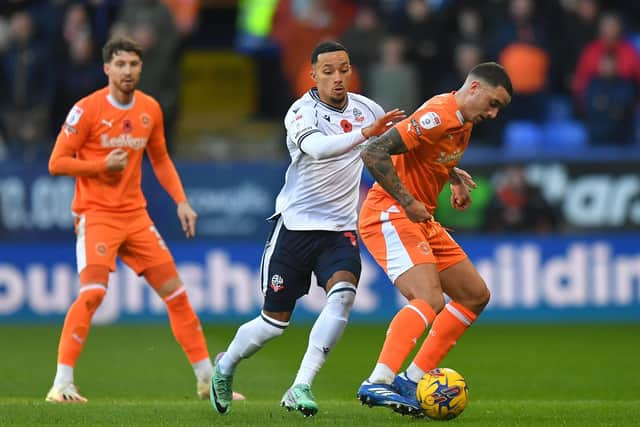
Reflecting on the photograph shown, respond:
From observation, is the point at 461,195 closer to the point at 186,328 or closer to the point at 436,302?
the point at 436,302

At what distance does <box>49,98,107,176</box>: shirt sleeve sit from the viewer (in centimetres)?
985

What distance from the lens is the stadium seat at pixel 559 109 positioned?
18969mm

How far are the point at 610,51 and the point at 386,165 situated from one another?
Result: 35.2 feet

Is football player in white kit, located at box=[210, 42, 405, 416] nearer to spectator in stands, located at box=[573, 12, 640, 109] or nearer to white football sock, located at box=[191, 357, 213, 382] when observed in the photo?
white football sock, located at box=[191, 357, 213, 382]

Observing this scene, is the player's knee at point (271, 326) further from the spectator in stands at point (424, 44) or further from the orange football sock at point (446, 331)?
the spectator in stands at point (424, 44)

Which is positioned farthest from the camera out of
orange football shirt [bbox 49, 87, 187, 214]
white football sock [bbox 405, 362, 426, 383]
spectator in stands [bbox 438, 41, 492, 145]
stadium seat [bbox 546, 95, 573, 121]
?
stadium seat [bbox 546, 95, 573, 121]

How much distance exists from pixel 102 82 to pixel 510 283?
594cm

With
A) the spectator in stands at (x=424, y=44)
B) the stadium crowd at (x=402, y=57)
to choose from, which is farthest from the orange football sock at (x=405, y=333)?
the spectator in stands at (x=424, y=44)

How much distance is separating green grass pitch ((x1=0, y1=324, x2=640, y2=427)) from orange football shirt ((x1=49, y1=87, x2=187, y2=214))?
151 centimetres

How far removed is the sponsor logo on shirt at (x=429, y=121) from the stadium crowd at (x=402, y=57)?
30.4 feet

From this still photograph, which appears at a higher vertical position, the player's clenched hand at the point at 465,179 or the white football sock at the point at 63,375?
the player's clenched hand at the point at 465,179

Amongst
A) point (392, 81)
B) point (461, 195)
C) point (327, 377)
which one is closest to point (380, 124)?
point (461, 195)

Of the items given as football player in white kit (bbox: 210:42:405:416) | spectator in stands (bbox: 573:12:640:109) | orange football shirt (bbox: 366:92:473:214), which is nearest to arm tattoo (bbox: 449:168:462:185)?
orange football shirt (bbox: 366:92:473:214)

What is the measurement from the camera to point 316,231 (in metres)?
8.84
